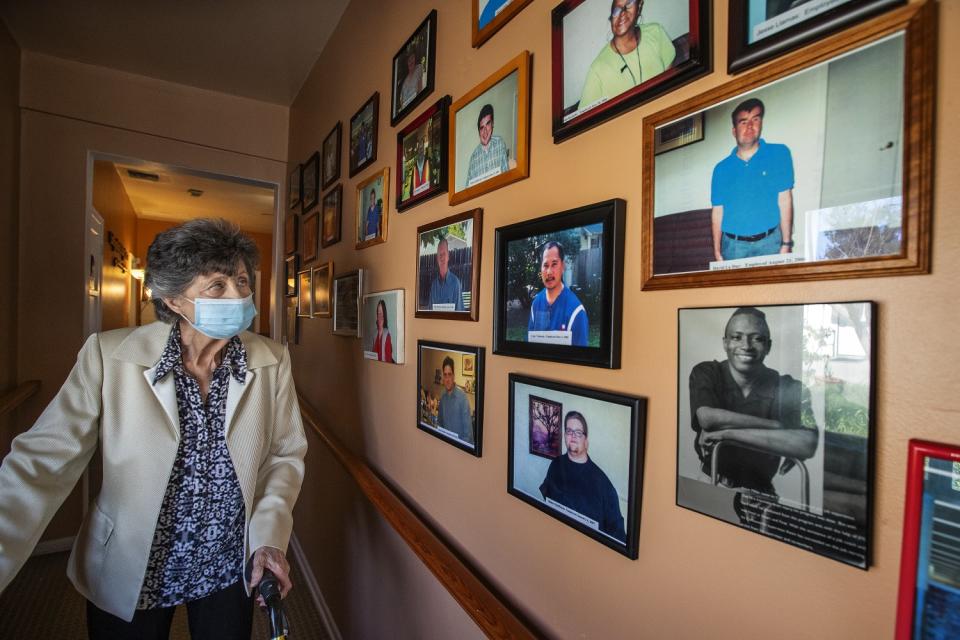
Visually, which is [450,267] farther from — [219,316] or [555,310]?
[219,316]

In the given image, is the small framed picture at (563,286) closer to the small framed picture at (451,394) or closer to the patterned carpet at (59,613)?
the small framed picture at (451,394)

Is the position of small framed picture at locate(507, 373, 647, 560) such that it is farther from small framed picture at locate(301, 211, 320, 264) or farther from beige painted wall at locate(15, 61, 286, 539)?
beige painted wall at locate(15, 61, 286, 539)

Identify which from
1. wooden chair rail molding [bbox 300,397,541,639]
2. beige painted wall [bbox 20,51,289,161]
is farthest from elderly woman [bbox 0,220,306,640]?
beige painted wall [bbox 20,51,289,161]

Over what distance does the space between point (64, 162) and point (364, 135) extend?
2821 millimetres

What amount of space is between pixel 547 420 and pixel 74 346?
4.09 meters

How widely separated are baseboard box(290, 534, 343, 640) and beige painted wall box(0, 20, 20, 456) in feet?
6.69

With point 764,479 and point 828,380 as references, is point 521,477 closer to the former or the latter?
point 764,479

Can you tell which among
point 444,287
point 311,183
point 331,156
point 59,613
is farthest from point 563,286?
point 59,613

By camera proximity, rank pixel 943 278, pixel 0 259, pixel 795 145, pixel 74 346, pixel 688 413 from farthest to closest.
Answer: pixel 74 346
pixel 0 259
pixel 688 413
pixel 795 145
pixel 943 278

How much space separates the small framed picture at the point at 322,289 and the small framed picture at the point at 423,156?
1.10 metres

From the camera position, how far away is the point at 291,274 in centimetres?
379

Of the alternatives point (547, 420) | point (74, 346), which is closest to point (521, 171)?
point (547, 420)

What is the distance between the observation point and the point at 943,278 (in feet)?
1.63

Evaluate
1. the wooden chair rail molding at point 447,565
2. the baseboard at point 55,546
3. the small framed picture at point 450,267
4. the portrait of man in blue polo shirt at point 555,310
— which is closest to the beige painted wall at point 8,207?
the baseboard at point 55,546
